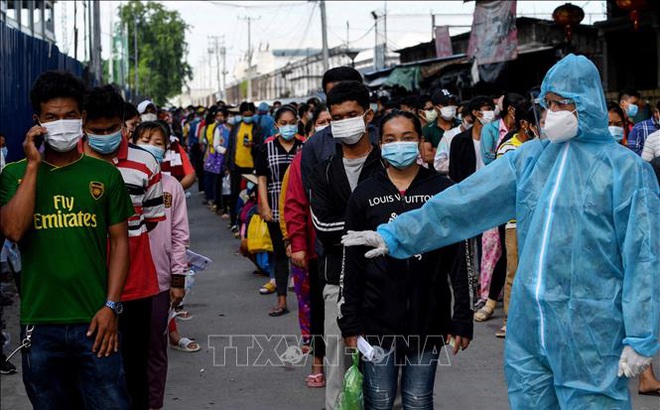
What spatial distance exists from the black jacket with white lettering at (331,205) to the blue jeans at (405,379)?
1047 mm

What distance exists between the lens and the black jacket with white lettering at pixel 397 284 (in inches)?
191

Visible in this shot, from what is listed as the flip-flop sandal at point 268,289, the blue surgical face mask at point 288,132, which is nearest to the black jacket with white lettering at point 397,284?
the blue surgical face mask at point 288,132

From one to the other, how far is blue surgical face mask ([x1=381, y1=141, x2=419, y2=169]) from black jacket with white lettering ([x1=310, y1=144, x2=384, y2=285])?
0.75 m

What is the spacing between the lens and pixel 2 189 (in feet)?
14.1

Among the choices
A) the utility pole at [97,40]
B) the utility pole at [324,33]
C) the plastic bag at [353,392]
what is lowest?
the plastic bag at [353,392]

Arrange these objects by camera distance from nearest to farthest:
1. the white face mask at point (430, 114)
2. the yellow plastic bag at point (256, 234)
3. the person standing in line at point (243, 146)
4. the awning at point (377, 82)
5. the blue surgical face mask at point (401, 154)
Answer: the blue surgical face mask at point (401, 154) → the yellow plastic bag at point (256, 234) → the white face mask at point (430, 114) → the person standing in line at point (243, 146) → the awning at point (377, 82)

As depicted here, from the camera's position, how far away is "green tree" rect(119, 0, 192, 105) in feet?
356

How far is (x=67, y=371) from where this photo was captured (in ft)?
14.4

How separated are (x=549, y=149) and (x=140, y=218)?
218 cm

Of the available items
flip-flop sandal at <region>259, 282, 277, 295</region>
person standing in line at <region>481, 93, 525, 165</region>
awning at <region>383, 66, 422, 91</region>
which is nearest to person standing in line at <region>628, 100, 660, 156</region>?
person standing in line at <region>481, 93, 525, 165</region>

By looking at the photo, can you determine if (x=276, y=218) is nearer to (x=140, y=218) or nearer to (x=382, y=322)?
(x=140, y=218)

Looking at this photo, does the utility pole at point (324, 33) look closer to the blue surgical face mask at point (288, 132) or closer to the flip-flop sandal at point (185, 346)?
the blue surgical face mask at point (288, 132)

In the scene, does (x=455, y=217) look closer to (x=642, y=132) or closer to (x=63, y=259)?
(x=63, y=259)

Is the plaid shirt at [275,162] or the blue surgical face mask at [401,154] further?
the plaid shirt at [275,162]
